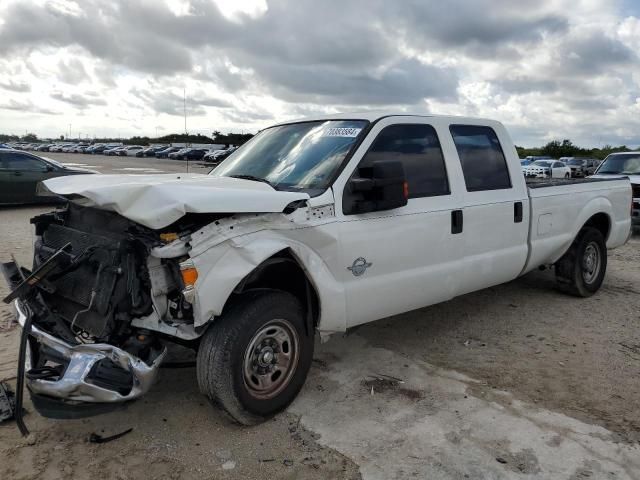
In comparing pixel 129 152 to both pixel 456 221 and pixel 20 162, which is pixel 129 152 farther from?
pixel 456 221

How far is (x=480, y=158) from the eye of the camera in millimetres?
4980

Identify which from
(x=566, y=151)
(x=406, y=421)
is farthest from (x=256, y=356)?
(x=566, y=151)

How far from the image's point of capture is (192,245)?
10.00ft

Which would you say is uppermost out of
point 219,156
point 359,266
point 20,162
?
point 219,156

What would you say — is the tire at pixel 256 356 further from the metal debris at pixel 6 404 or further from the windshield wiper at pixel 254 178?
the metal debris at pixel 6 404

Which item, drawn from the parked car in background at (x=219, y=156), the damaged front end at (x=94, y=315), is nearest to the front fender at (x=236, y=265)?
the damaged front end at (x=94, y=315)

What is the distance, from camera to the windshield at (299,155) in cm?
394

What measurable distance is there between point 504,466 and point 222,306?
5.98 ft

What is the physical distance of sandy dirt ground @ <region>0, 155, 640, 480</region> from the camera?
309 cm

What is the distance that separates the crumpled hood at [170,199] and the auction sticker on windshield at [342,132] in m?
0.81

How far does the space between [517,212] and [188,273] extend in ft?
11.1

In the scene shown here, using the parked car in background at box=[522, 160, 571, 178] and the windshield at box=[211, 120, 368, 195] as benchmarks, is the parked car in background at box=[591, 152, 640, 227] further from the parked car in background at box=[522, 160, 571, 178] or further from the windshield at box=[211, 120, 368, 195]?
the parked car in background at box=[522, 160, 571, 178]

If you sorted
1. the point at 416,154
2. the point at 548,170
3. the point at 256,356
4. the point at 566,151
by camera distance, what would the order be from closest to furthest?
1. the point at 256,356
2. the point at 416,154
3. the point at 548,170
4. the point at 566,151

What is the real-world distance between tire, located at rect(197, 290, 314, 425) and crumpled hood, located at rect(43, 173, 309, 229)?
0.59m
